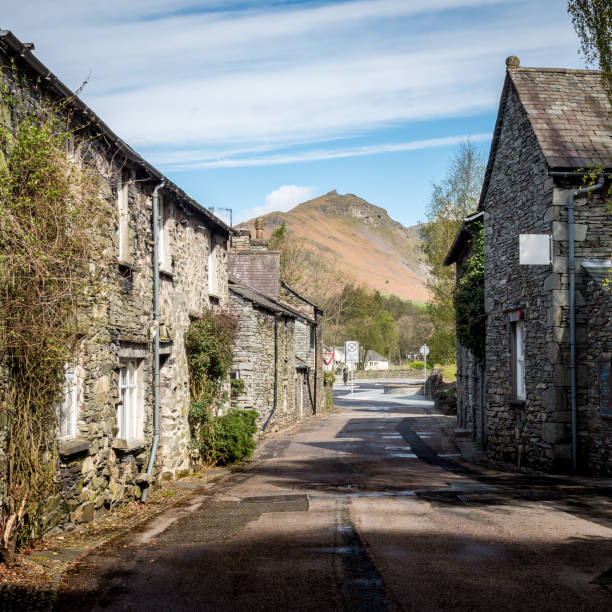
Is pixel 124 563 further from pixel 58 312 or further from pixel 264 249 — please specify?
pixel 264 249

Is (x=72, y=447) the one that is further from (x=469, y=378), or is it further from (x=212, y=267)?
(x=469, y=378)

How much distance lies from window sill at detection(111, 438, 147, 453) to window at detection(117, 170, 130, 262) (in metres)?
2.85

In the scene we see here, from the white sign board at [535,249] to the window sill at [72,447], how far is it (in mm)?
9553

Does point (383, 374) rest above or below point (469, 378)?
below

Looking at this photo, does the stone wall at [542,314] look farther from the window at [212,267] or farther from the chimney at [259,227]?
the chimney at [259,227]

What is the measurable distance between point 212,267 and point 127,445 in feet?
24.8

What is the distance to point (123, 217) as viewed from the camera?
12.0m

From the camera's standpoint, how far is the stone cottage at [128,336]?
9.59 meters

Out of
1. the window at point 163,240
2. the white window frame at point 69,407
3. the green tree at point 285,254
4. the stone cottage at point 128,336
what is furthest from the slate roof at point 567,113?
the green tree at point 285,254

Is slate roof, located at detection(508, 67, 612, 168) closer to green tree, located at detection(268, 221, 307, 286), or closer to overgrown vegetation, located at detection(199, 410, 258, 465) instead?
overgrown vegetation, located at detection(199, 410, 258, 465)

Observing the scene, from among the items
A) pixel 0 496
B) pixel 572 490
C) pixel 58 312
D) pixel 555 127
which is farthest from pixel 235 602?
pixel 555 127

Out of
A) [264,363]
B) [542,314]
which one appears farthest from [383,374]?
[542,314]

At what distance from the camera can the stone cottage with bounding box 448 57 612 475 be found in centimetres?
1456

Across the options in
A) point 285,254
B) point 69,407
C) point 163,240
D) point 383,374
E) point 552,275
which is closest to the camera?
point 69,407
